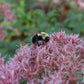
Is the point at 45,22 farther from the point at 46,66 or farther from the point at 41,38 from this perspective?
the point at 46,66

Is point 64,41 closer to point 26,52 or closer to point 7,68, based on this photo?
point 26,52

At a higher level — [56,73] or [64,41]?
[64,41]

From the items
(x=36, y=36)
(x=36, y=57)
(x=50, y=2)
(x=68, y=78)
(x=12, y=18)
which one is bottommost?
(x=68, y=78)

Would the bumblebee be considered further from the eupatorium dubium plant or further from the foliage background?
the foliage background

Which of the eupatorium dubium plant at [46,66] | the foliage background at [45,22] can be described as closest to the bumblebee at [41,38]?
the eupatorium dubium plant at [46,66]

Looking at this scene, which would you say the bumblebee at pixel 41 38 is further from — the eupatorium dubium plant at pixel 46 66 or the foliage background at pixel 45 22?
the foliage background at pixel 45 22

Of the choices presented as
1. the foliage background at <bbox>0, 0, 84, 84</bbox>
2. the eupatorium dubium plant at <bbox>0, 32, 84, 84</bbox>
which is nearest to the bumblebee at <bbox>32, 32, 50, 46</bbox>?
the eupatorium dubium plant at <bbox>0, 32, 84, 84</bbox>

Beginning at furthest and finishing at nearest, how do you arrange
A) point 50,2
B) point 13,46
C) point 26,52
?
point 50,2 → point 13,46 → point 26,52

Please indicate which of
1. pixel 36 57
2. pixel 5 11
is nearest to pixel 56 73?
pixel 36 57
